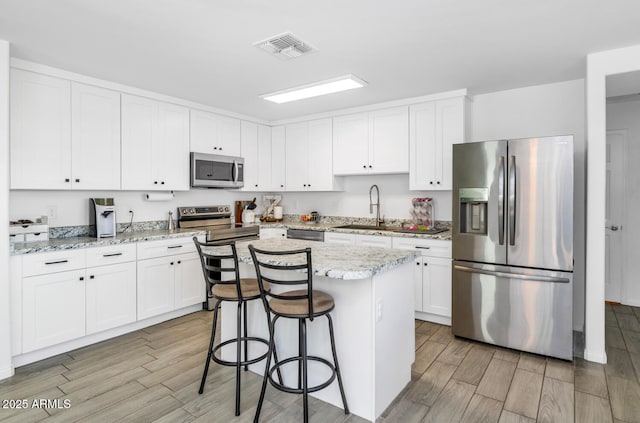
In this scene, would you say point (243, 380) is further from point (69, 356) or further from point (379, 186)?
point (379, 186)

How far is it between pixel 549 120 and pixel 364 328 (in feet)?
10.2

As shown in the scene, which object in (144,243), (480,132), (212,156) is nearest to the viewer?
(144,243)

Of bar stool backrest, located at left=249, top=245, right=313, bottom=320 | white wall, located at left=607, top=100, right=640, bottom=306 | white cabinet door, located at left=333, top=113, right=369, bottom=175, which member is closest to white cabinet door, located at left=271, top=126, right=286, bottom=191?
white cabinet door, located at left=333, top=113, right=369, bottom=175

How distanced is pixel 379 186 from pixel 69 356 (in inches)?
147

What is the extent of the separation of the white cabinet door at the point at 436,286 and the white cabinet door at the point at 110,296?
2.92 metres

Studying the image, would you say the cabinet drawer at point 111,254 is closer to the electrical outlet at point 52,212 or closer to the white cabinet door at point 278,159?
the electrical outlet at point 52,212

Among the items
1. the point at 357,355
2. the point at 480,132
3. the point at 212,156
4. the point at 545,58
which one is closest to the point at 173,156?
the point at 212,156

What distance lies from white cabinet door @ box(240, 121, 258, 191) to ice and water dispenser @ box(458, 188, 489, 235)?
2.93 m

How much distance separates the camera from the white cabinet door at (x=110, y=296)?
10.5 feet

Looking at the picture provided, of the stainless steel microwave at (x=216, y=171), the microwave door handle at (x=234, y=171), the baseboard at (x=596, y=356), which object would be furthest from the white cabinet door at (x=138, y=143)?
the baseboard at (x=596, y=356)

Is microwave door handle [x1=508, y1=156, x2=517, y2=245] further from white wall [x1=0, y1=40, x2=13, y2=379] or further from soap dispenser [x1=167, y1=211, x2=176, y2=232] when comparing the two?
white wall [x1=0, y1=40, x2=13, y2=379]

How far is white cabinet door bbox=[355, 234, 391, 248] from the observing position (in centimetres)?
398

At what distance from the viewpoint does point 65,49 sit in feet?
9.18

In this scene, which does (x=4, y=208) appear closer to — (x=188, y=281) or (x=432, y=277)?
(x=188, y=281)
